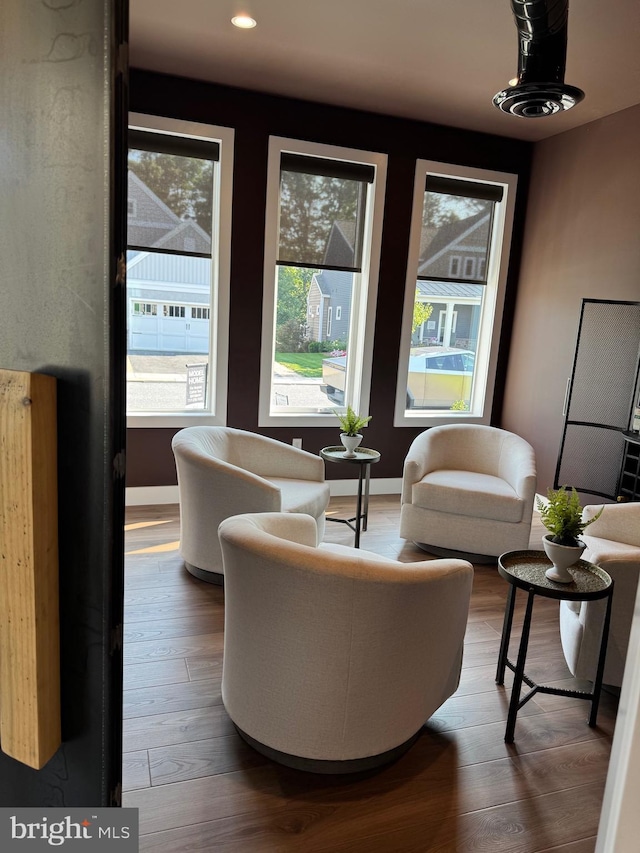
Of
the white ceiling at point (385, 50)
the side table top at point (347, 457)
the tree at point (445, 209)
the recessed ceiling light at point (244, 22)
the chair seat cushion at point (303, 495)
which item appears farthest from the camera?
the tree at point (445, 209)

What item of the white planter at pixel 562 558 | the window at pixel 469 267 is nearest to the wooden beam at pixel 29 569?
the white planter at pixel 562 558

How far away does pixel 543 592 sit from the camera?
2062 millimetres

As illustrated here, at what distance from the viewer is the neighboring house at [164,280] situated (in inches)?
164

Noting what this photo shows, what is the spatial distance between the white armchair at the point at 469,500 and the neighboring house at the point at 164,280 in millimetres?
1881

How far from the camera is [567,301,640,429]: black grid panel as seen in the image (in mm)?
4051

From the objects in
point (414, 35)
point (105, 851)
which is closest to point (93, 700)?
point (105, 851)

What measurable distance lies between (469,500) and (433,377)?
179cm

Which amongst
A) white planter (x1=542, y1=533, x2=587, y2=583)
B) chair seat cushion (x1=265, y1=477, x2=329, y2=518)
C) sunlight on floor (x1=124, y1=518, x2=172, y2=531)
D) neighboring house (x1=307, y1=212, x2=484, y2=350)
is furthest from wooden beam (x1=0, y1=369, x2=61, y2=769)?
neighboring house (x1=307, y1=212, x2=484, y2=350)

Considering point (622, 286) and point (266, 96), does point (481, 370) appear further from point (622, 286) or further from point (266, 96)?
point (266, 96)

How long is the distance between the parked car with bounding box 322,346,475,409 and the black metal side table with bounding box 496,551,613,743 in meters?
2.77

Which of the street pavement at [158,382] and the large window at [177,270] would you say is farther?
the street pavement at [158,382]

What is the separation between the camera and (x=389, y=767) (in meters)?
1.95

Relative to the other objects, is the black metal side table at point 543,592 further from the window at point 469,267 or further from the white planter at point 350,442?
the window at point 469,267

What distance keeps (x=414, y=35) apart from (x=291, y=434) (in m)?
2.77
